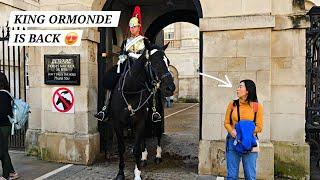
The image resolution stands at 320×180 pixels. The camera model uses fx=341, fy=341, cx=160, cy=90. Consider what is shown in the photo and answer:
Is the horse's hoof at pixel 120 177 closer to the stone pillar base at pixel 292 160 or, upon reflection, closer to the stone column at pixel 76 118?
the stone column at pixel 76 118

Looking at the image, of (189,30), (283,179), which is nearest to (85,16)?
(283,179)

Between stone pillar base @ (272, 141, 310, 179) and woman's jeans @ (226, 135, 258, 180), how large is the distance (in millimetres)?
1906

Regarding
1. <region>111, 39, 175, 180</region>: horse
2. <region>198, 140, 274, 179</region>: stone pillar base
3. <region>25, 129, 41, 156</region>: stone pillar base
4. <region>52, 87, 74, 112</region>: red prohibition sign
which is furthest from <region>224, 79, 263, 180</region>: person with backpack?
<region>25, 129, 41, 156</region>: stone pillar base

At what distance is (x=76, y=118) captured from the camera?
7.24m

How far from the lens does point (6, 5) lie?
47.0 ft

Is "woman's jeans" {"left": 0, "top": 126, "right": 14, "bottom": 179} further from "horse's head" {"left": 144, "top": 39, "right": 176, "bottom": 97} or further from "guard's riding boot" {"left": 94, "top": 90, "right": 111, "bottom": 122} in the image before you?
"horse's head" {"left": 144, "top": 39, "right": 176, "bottom": 97}

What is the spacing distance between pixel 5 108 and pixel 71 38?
70.8 inches

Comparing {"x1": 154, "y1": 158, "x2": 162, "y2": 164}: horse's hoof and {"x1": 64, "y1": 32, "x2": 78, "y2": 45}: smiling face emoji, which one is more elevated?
{"x1": 64, "y1": 32, "x2": 78, "y2": 45}: smiling face emoji

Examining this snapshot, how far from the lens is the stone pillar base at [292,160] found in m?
6.16

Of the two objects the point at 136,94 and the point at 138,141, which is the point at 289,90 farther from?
the point at 138,141

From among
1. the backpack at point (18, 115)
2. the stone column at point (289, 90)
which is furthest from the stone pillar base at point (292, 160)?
the backpack at point (18, 115)

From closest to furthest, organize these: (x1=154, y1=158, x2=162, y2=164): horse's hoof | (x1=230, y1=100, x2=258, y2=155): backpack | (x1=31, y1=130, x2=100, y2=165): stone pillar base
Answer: (x1=230, y1=100, x2=258, y2=155): backpack → (x1=31, y1=130, x2=100, y2=165): stone pillar base → (x1=154, y1=158, x2=162, y2=164): horse's hoof

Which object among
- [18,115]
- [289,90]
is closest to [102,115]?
[18,115]

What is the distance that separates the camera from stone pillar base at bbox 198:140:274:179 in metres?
6.08
